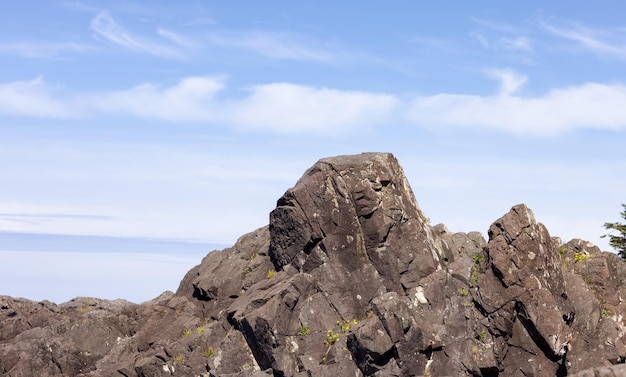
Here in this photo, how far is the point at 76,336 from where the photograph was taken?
178ft

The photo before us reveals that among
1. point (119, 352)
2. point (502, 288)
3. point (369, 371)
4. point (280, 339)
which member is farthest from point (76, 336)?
point (502, 288)

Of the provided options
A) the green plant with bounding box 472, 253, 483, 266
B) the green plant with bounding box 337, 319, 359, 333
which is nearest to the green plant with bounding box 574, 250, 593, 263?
the green plant with bounding box 472, 253, 483, 266

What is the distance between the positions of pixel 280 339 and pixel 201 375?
6.52 metres

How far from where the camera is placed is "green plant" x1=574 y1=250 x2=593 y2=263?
45031 millimetres

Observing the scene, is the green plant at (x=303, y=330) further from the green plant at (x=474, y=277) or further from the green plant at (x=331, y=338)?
A: the green plant at (x=474, y=277)

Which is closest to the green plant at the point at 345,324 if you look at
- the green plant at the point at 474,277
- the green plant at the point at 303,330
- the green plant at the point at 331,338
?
the green plant at the point at 331,338

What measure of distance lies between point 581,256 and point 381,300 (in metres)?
13.2

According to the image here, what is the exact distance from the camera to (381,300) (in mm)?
40281

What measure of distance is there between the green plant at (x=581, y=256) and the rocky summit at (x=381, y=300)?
0.36ft

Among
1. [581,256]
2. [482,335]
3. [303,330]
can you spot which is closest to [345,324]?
[303,330]

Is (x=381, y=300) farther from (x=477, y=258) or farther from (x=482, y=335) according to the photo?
(x=477, y=258)

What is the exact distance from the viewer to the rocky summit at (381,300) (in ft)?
131

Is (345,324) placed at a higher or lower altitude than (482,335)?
higher

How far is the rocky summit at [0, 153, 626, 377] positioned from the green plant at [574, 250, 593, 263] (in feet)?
0.36
